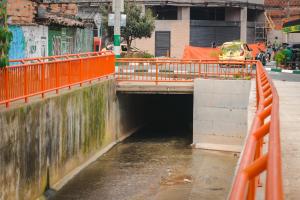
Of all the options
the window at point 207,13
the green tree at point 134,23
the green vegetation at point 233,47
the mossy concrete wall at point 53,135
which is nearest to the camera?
the mossy concrete wall at point 53,135

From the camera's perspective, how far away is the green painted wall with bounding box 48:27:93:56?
26.4m

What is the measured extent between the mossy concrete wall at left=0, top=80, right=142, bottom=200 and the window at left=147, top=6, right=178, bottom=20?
2992cm

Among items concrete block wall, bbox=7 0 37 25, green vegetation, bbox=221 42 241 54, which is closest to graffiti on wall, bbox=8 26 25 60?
concrete block wall, bbox=7 0 37 25

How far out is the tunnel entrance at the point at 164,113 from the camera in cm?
2627

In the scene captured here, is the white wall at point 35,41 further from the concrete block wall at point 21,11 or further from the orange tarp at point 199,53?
the orange tarp at point 199,53

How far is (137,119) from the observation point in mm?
27469

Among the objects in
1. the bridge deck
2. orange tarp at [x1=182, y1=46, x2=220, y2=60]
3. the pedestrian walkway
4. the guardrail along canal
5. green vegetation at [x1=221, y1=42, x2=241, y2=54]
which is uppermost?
green vegetation at [x1=221, y1=42, x2=241, y2=54]

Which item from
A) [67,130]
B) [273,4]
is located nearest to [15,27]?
[67,130]

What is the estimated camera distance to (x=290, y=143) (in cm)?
812

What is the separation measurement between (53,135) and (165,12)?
39.0 m

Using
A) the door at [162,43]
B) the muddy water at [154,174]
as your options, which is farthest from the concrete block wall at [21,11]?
the door at [162,43]

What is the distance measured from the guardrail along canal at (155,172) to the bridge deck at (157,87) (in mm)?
2061

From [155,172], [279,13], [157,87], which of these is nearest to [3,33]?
[155,172]

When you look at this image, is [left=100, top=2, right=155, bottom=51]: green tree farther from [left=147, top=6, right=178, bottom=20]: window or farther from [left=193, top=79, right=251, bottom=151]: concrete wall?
[left=193, top=79, right=251, bottom=151]: concrete wall
